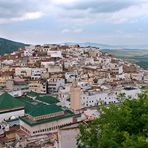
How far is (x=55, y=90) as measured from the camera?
2295 inches

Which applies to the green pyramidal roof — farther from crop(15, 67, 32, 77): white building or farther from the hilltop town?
crop(15, 67, 32, 77): white building

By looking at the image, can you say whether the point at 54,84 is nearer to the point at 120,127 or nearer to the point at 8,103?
the point at 8,103

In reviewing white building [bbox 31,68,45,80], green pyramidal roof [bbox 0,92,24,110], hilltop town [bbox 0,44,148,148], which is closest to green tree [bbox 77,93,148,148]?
hilltop town [bbox 0,44,148,148]

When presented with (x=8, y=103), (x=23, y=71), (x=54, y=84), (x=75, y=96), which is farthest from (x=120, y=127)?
(x=23, y=71)

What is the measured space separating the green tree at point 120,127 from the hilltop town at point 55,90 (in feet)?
8.88

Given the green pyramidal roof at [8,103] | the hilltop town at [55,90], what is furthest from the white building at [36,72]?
the green pyramidal roof at [8,103]

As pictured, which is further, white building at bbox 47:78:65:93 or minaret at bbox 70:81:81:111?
white building at bbox 47:78:65:93

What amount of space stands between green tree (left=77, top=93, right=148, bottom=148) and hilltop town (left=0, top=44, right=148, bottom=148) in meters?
2.71

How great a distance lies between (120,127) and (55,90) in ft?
149

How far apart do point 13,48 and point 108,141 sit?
13158 centimetres

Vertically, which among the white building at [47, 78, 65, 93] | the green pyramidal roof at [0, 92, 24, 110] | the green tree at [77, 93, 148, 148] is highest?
the green tree at [77, 93, 148, 148]

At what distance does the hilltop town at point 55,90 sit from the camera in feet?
96.9

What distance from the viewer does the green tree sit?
1226 centimetres

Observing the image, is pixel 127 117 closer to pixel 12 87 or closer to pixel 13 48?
pixel 12 87
